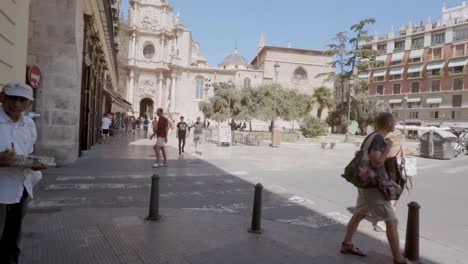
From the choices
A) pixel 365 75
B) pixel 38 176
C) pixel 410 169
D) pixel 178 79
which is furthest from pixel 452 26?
pixel 38 176

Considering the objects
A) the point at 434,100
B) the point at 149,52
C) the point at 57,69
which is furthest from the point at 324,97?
the point at 57,69

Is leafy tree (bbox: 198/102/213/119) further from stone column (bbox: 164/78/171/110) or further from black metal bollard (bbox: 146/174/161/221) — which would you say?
black metal bollard (bbox: 146/174/161/221)

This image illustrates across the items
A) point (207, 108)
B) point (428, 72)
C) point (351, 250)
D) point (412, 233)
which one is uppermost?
point (428, 72)

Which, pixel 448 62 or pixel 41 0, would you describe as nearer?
pixel 41 0

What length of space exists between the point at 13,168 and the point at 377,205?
3.44 metres

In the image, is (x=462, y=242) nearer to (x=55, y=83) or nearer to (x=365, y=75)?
(x=55, y=83)

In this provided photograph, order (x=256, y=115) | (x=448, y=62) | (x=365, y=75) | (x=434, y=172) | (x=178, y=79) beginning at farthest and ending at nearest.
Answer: (x=365, y=75) < (x=178, y=79) < (x=448, y=62) < (x=256, y=115) < (x=434, y=172)

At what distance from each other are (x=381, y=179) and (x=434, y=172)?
452 inches

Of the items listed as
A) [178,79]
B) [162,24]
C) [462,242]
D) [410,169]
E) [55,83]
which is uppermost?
[162,24]

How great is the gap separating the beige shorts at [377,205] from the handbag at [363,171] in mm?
111

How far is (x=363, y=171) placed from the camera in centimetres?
395

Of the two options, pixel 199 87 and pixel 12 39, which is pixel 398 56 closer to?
pixel 199 87

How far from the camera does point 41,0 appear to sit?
1016cm

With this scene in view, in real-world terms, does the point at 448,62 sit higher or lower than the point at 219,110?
higher
